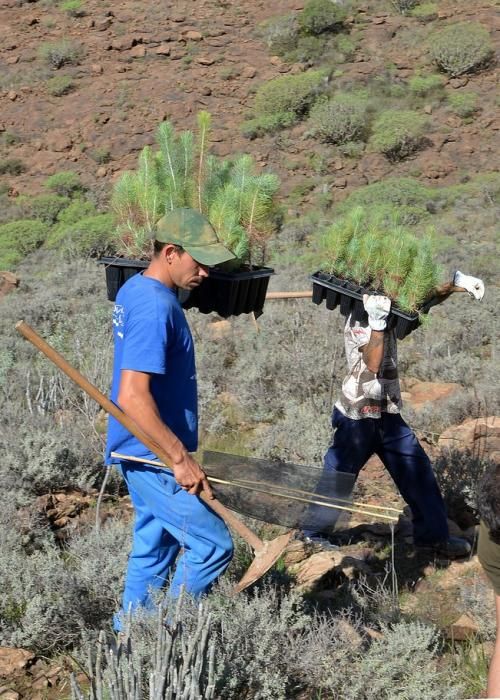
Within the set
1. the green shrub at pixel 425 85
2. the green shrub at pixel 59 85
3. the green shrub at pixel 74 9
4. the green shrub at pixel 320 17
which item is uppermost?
the green shrub at pixel 74 9

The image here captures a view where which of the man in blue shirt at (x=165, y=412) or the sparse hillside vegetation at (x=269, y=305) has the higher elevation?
the man in blue shirt at (x=165, y=412)

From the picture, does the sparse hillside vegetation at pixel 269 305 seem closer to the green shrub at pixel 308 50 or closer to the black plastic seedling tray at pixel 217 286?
the green shrub at pixel 308 50

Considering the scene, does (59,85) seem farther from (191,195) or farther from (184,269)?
(184,269)

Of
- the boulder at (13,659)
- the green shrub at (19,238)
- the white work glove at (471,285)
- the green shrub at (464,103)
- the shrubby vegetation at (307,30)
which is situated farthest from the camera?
the shrubby vegetation at (307,30)

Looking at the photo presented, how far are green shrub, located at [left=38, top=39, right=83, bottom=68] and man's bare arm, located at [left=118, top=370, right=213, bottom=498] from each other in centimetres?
2250

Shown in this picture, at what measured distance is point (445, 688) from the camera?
2.78m

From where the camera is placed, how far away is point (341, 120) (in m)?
18.5

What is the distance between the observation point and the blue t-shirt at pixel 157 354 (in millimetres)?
2801

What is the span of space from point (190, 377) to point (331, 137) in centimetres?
1652

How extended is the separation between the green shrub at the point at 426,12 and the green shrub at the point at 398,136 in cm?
569

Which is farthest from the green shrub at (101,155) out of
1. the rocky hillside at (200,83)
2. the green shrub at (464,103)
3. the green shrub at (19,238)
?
the green shrub at (464,103)

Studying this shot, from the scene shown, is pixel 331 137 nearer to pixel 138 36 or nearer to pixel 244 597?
pixel 138 36

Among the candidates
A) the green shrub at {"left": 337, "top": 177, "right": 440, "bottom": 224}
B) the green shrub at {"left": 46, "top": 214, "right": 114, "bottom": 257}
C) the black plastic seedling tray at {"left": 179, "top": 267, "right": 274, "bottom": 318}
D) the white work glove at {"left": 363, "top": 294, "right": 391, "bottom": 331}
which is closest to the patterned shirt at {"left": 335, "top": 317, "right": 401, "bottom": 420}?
the white work glove at {"left": 363, "top": 294, "right": 391, "bottom": 331}

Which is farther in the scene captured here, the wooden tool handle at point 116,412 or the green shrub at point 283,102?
Result: the green shrub at point 283,102
